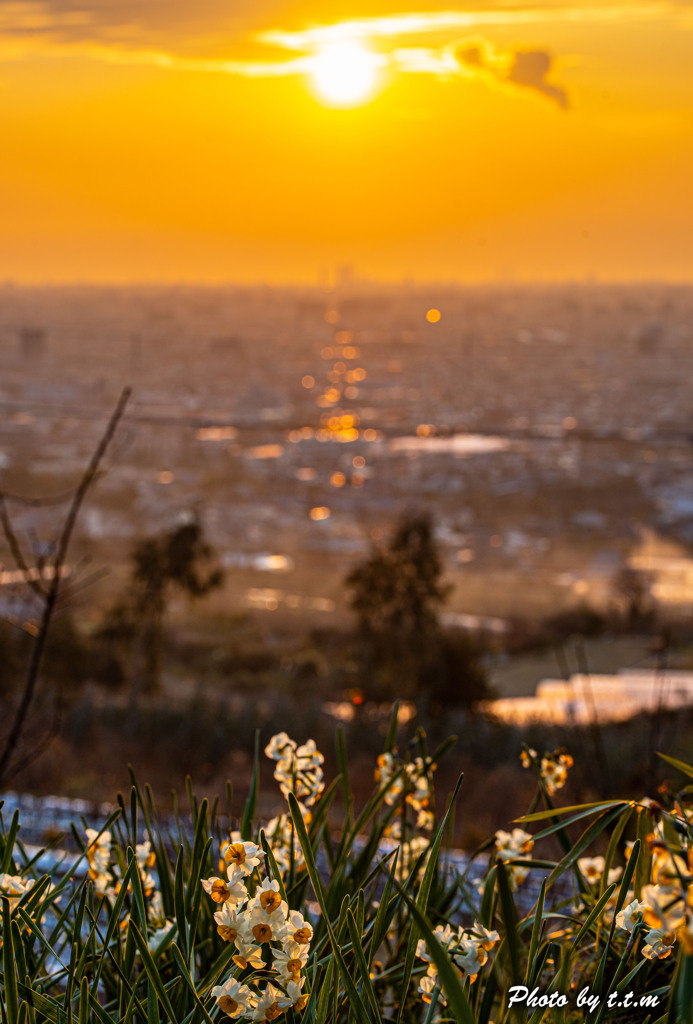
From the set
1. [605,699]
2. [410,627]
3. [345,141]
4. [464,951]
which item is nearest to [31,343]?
[345,141]

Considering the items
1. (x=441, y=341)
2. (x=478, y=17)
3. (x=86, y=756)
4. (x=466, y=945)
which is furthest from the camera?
(x=441, y=341)

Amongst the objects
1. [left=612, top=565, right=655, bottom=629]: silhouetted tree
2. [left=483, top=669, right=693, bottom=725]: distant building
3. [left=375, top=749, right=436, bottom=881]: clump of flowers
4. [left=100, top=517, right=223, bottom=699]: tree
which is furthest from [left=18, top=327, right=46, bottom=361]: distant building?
[left=375, top=749, right=436, bottom=881]: clump of flowers

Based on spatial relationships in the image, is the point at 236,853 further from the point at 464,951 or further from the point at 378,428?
the point at 378,428

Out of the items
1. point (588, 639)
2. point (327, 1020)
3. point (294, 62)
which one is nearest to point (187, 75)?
point (294, 62)

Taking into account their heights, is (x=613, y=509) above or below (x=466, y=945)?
above

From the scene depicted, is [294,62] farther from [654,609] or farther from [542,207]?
[654,609]

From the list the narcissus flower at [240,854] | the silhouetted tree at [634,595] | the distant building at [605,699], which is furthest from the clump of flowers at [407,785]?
the silhouetted tree at [634,595]

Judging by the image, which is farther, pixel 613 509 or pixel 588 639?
pixel 613 509
